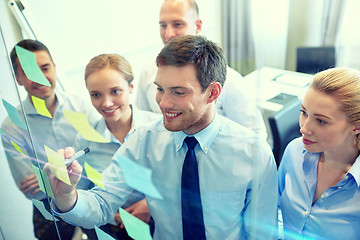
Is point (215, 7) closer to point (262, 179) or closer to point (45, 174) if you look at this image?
point (262, 179)

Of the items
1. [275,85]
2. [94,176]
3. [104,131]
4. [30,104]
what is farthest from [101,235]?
[275,85]

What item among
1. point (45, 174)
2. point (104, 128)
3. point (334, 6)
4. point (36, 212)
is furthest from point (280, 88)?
point (36, 212)

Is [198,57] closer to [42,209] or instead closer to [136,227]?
[136,227]

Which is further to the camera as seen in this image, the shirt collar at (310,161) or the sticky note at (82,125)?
the shirt collar at (310,161)

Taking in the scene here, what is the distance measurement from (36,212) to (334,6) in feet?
3.20

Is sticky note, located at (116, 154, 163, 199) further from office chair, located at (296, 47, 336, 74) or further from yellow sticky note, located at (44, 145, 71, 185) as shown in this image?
office chair, located at (296, 47, 336, 74)

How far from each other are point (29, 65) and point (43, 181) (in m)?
0.27

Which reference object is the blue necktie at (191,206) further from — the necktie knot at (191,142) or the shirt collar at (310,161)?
the shirt collar at (310,161)

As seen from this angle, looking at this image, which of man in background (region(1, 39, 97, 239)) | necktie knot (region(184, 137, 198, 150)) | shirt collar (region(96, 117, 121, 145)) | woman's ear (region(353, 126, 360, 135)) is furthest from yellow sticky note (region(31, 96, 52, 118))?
woman's ear (region(353, 126, 360, 135))

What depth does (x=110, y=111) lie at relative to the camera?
2.50 feet

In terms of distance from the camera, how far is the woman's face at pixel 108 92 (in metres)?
0.73

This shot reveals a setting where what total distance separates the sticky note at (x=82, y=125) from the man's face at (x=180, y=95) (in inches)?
6.5

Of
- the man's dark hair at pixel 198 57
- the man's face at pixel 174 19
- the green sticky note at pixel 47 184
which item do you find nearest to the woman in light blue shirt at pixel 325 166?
the man's dark hair at pixel 198 57

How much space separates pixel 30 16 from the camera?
745 mm
